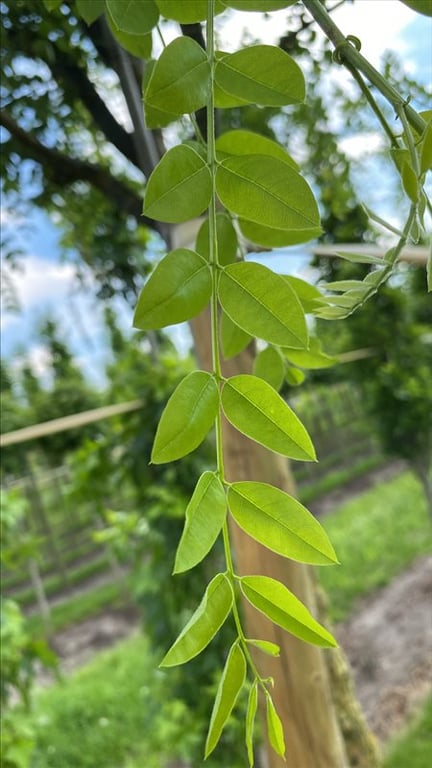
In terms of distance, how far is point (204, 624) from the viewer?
0.55 feet

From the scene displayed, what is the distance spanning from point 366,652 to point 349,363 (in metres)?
0.98

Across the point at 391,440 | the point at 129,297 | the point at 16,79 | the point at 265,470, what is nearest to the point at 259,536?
the point at 265,470

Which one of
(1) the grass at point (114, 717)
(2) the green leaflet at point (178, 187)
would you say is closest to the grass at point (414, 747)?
(1) the grass at point (114, 717)

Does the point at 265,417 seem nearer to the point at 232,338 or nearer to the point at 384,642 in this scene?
the point at 232,338

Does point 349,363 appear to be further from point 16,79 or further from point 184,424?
point 184,424

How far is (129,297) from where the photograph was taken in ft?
3.15

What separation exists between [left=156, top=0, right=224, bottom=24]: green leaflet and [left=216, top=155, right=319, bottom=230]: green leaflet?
0.16 ft

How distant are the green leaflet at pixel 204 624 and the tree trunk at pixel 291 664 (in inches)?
16.2

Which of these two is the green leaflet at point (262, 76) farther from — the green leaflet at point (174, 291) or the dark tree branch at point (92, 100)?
the dark tree branch at point (92, 100)

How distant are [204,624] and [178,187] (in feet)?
0.39

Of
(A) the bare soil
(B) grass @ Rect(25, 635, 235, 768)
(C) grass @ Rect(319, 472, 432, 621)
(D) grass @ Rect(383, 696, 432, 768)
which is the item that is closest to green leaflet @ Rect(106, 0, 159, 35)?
(B) grass @ Rect(25, 635, 235, 768)

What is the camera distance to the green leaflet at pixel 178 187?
18 centimetres

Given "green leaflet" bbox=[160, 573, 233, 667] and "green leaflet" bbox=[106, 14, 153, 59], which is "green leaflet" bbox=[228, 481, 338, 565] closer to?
"green leaflet" bbox=[160, 573, 233, 667]

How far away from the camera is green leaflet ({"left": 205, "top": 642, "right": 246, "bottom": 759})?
156 mm
